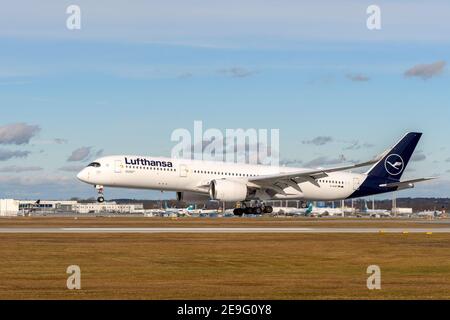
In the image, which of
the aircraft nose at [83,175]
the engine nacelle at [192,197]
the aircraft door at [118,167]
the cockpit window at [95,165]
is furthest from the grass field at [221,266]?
the engine nacelle at [192,197]

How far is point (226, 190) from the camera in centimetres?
8056

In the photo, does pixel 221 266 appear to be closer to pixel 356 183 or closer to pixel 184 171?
pixel 184 171

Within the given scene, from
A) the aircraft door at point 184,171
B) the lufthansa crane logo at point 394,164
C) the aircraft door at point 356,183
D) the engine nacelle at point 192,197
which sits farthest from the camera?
the lufthansa crane logo at point 394,164

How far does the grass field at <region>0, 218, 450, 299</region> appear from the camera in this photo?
80.7 feet

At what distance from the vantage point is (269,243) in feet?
147

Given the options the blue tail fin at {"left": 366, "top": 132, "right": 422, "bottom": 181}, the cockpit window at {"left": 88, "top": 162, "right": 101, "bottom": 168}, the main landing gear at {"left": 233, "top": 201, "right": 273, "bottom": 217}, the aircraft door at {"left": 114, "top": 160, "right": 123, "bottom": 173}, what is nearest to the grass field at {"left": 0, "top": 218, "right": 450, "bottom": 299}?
the aircraft door at {"left": 114, "top": 160, "right": 123, "bottom": 173}

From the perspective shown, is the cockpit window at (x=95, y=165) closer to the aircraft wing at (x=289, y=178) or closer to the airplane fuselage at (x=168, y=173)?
the airplane fuselage at (x=168, y=173)

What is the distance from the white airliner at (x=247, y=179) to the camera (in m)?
79.0

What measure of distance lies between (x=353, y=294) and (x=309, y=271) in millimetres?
6736

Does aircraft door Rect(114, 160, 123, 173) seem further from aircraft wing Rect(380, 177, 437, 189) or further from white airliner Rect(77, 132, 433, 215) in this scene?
aircraft wing Rect(380, 177, 437, 189)

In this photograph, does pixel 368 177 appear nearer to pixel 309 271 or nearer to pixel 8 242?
pixel 8 242

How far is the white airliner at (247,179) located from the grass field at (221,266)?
94.5 feet

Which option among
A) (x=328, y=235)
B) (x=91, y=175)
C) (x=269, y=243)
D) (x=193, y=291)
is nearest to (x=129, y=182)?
(x=91, y=175)
